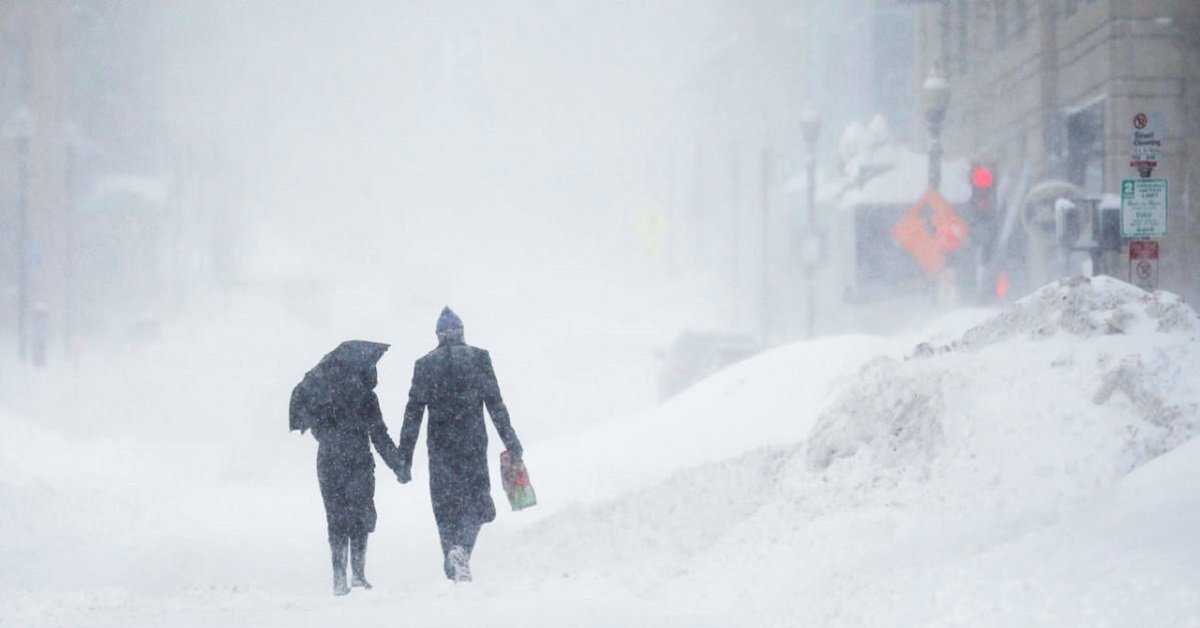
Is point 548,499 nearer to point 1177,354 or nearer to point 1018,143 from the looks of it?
point 1177,354

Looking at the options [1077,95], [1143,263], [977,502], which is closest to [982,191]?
[1077,95]

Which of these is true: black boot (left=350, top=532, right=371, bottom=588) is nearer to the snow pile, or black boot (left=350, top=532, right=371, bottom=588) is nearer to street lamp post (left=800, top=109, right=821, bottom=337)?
the snow pile

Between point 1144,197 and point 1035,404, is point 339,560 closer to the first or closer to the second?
point 1035,404

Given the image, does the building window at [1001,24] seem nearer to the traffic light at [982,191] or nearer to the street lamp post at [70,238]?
the traffic light at [982,191]

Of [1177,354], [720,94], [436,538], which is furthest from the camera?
[720,94]

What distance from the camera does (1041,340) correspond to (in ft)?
33.7

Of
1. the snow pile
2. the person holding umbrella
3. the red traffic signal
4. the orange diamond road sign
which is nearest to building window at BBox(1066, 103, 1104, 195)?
the orange diamond road sign

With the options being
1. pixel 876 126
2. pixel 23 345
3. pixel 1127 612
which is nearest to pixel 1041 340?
pixel 1127 612

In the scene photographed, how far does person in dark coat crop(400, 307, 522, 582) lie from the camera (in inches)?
364

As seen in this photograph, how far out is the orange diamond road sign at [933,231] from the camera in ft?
74.0

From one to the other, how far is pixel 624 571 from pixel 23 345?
28.4 m

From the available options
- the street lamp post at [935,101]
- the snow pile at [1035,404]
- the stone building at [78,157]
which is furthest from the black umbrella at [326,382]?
the stone building at [78,157]

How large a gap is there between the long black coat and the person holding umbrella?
264mm

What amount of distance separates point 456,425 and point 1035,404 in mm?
3680
